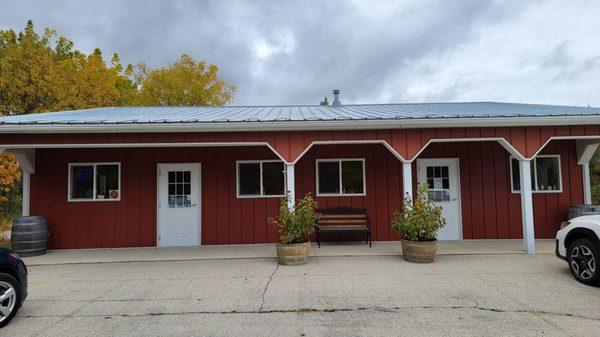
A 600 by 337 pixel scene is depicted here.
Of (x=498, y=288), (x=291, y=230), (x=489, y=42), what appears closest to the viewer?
(x=498, y=288)

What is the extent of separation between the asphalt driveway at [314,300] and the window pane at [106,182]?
226 centimetres

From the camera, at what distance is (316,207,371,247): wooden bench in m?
7.75

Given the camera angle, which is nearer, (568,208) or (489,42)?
(568,208)

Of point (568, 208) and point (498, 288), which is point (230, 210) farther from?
point (568, 208)

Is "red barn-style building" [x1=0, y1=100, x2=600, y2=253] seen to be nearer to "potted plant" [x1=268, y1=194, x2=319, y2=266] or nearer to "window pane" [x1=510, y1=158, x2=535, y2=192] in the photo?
"window pane" [x1=510, y1=158, x2=535, y2=192]

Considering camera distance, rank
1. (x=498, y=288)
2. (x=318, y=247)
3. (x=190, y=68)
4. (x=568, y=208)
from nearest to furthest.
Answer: (x=498, y=288), (x=318, y=247), (x=568, y=208), (x=190, y=68)

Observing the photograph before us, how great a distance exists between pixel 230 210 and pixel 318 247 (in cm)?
233

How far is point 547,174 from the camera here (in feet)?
28.3

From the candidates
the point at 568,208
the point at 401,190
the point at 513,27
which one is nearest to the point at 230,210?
the point at 401,190

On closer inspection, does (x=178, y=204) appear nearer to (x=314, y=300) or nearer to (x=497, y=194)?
(x=314, y=300)

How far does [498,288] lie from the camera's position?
4785 millimetres

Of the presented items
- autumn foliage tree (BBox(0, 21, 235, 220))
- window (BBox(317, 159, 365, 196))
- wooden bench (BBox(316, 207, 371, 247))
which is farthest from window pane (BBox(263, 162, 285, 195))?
autumn foliage tree (BBox(0, 21, 235, 220))

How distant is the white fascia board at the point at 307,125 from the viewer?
21.5 ft

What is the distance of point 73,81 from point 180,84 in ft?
22.0
